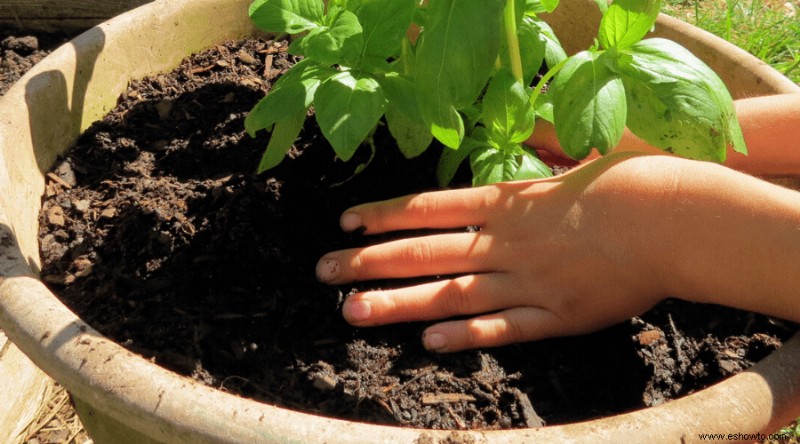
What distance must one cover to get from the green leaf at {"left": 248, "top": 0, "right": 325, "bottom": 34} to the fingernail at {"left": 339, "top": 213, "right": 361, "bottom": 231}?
34 centimetres

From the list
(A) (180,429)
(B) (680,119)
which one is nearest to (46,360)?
(A) (180,429)

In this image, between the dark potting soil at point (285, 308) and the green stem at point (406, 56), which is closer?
the dark potting soil at point (285, 308)

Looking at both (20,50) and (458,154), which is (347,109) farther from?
(20,50)

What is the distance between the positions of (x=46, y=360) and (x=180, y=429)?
0.23m

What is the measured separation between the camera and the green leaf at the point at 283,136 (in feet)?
4.14

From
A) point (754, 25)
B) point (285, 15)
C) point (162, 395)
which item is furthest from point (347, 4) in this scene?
point (754, 25)

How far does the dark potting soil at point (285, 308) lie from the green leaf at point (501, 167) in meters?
0.19

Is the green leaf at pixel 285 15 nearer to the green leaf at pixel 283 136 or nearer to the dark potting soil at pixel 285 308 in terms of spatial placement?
the green leaf at pixel 283 136

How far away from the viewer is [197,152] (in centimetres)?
157

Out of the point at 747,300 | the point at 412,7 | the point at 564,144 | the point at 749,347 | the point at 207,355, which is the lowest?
the point at 207,355

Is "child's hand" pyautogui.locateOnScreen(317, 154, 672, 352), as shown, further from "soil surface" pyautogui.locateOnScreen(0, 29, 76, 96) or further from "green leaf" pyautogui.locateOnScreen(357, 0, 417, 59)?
"soil surface" pyautogui.locateOnScreen(0, 29, 76, 96)

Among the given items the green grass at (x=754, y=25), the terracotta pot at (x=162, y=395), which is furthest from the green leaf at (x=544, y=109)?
the green grass at (x=754, y=25)

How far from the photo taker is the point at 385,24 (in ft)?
3.87

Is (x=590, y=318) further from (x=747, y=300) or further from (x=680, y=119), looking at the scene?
(x=680, y=119)
